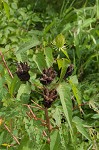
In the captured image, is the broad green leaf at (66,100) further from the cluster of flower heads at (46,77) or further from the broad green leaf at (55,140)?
the broad green leaf at (55,140)

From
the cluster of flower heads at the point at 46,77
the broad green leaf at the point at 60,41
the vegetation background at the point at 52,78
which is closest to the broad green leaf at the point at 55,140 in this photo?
the vegetation background at the point at 52,78

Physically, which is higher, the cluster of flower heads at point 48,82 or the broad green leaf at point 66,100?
the cluster of flower heads at point 48,82

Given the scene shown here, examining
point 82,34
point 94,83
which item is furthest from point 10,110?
point 82,34

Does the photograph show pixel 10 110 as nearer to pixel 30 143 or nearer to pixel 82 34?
pixel 30 143

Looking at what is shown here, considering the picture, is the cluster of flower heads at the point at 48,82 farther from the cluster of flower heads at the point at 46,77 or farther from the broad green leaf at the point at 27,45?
the broad green leaf at the point at 27,45

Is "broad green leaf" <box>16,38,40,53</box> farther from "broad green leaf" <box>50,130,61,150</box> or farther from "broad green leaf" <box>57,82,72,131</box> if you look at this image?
"broad green leaf" <box>50,130,61,150</box>

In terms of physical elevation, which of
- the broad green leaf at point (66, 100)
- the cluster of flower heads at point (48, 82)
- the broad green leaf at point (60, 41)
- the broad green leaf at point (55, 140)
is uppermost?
the broad green leaf at point (60, 41)

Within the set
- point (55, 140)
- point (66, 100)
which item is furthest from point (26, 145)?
point (66, 100)

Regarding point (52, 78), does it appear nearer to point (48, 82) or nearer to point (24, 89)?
point (48, 82)

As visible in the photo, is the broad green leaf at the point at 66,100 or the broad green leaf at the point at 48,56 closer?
the broad green leaf at the point at 66,100
